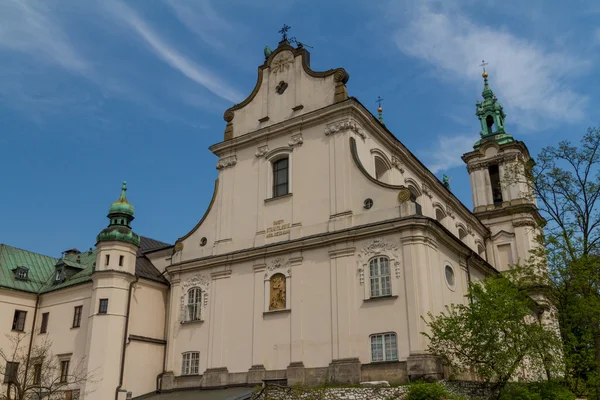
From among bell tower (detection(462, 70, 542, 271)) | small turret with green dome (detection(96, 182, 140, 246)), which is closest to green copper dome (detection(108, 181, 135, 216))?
small turret with green dome (detection(96, 182, 140, 246))

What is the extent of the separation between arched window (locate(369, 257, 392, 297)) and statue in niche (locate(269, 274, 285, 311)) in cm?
390

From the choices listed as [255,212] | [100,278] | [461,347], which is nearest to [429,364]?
[461,347]

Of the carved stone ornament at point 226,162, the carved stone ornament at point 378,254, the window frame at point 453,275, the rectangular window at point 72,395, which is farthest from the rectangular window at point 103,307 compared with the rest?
the window frame at point 453,275

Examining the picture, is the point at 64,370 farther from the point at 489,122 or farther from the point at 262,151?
the point at 489,122

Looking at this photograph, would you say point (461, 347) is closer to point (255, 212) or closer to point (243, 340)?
point (243, 340)

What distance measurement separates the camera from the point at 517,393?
20016 millimetres

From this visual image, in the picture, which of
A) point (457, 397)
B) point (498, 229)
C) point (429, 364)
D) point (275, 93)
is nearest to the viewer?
point (457, 397)

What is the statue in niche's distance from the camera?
77.2ft

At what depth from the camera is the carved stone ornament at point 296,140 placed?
25.7m

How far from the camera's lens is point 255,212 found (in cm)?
2594

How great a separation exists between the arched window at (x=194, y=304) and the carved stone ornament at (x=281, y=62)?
10.7 meters

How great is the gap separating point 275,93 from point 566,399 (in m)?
17.1

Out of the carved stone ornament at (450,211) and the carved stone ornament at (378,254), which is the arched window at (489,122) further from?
the carved stone ornament at (378,254)

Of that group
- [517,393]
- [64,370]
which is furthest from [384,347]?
[64,370]
